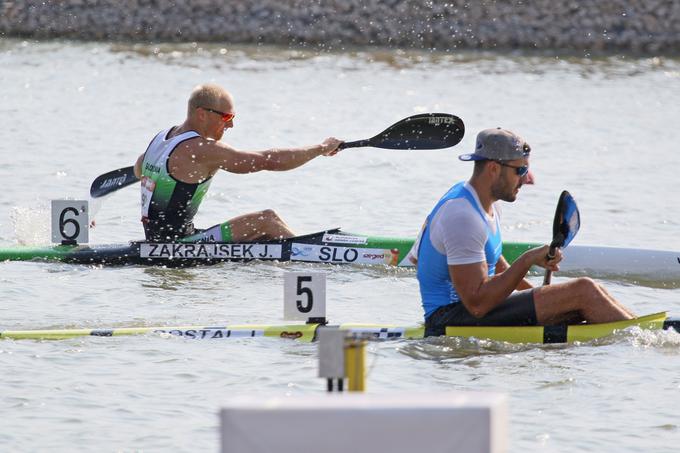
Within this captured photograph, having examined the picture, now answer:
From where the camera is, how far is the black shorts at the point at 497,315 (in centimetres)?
658

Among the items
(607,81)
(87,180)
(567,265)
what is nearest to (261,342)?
(567,265)

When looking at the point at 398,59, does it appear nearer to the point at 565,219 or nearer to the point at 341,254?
the point at 341,254

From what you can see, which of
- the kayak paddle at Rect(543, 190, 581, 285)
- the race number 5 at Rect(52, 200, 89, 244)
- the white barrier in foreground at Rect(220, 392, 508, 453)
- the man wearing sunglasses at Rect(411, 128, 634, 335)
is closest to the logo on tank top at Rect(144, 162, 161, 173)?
the race number 5 at Rect(52, 200, 89, 244)

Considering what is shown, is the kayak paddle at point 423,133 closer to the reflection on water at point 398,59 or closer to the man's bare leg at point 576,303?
the man's bare leg at point 576,303

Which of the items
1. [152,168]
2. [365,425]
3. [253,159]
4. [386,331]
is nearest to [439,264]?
[386,331]

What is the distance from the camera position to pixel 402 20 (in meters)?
25.9

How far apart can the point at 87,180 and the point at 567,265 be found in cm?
611

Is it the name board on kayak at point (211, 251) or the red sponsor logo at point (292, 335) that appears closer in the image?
the red sponsor logo at point (292, 335)

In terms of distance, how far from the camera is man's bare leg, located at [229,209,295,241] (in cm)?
916

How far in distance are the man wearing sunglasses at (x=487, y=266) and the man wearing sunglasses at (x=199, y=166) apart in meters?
2.09

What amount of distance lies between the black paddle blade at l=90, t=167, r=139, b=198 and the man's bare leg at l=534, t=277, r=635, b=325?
3.91 meters

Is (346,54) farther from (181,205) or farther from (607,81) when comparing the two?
(181,205)

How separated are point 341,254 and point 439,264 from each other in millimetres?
2702

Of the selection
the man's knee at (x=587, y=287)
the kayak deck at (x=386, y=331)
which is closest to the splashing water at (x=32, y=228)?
the kayak deck at (x=386, y=331)
